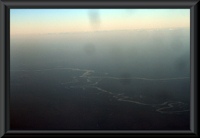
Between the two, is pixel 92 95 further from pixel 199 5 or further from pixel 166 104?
pixel 199 5

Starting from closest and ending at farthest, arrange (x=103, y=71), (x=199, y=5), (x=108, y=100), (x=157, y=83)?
(x=199, y=5), (x=108, y=100), (x=157, y=83), (x=103, y=71)

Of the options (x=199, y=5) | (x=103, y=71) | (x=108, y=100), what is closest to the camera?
(x=199, y=5)

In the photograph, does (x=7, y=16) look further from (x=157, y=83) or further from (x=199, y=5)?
(x=157, y=83)
